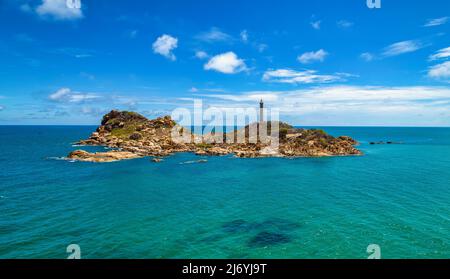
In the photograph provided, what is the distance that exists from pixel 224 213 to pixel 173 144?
100 m

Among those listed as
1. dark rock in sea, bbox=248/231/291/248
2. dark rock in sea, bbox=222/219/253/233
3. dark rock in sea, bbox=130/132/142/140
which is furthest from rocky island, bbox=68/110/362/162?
dark rock in sea, bbox=248/231/291/248

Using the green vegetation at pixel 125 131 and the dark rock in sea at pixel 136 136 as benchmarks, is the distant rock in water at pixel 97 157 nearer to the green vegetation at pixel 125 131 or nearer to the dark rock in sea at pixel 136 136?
the dark rock in sea at pixel 136 136

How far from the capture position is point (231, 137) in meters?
159

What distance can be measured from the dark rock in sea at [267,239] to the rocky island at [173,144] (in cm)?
7643

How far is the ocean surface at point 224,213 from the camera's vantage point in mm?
35500

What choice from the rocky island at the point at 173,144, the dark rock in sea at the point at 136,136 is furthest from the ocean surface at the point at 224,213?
the dark rock in sea at the point at 136,136

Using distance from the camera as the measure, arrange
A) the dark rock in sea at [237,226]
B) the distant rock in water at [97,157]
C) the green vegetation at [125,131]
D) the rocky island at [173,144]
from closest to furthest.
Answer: the dark rock in sea at [237,226], the distant rock in water at [97,157], the rocky island at [173,144], the green vegetation at [125,131]

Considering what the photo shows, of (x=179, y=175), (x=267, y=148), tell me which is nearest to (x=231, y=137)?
(x=267, y=148)

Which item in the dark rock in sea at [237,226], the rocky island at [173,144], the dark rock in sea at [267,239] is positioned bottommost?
the dark rock in sea at [267,239]

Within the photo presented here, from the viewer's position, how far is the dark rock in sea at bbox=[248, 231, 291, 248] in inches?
1435

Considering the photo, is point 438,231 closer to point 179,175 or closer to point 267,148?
point 179,175

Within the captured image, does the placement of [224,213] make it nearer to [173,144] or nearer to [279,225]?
[279,225]

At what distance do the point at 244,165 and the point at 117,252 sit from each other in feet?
226
